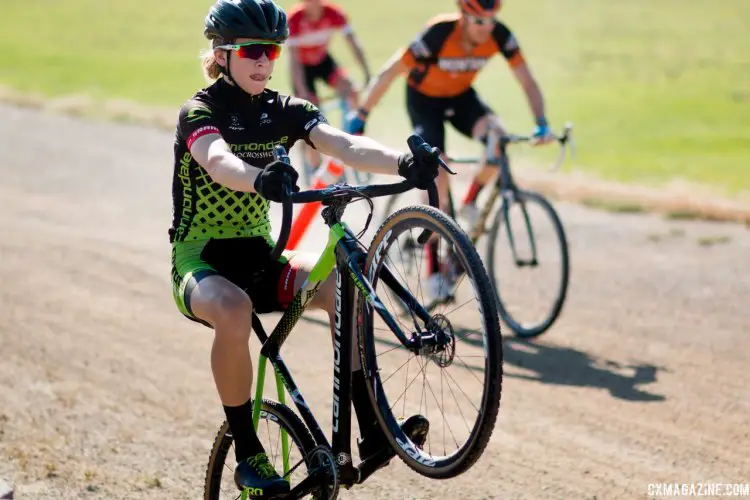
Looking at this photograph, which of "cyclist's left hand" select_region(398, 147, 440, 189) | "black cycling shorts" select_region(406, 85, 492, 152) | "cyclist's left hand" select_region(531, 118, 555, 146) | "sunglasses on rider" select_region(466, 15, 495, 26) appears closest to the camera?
"cyclist's left hand" select_region(398, 147, 440, 189)

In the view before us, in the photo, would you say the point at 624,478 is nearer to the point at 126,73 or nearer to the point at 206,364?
the point at 206,364

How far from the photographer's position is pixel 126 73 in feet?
71.2

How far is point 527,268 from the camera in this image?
31.7 feet

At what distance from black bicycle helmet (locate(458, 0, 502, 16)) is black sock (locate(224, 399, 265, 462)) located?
14.4ft

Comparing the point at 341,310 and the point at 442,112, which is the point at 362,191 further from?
the point at 442,112

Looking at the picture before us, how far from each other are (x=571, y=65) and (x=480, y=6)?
13003mm

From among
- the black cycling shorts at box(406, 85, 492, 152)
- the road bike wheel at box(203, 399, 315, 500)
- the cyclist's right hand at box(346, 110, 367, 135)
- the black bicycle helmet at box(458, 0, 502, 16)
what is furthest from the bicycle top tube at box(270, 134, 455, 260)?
the black cycling shorts at box(406, 85, 492, 152)

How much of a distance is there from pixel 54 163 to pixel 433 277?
730cm

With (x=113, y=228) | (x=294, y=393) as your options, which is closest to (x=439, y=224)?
(x=294, y=393)

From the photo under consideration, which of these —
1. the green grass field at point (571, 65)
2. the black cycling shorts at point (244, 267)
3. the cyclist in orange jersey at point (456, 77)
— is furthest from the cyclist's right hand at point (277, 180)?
the green grass field at point (571, 65)

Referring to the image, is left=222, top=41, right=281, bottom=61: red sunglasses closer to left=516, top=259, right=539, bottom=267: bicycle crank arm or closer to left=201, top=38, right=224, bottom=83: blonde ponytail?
left=201, top=38, right=224, bottom=83: blonde ponytail

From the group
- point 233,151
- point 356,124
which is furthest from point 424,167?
point 356,124

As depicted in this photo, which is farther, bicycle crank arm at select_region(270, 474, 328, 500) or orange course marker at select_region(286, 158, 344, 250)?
orange course marker at select_region(286, 158, 344, 250)

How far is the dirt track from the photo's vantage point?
219 inches
